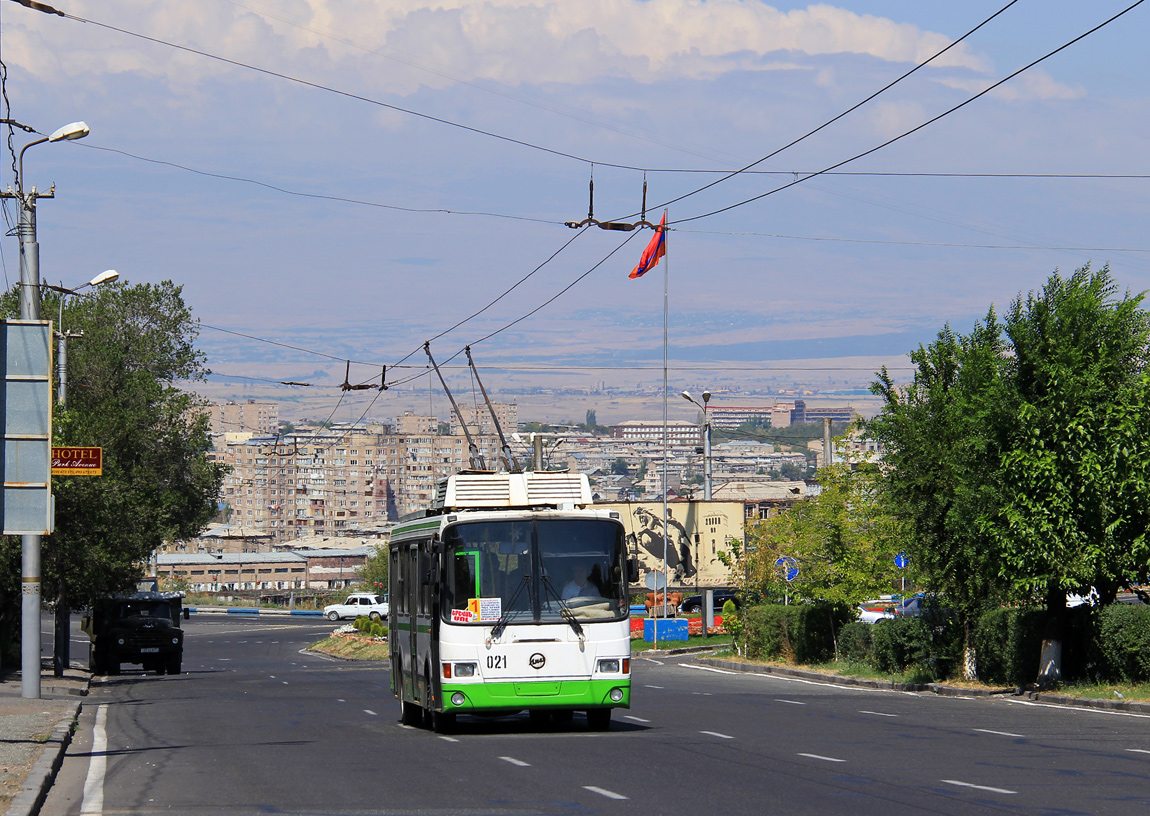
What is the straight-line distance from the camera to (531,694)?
695 inches

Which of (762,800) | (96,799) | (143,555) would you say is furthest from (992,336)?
(143,555)

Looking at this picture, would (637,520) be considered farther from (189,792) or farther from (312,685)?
(189,792)

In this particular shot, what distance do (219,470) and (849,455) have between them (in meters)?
31.1

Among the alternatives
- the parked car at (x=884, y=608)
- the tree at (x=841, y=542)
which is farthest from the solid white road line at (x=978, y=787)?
the parked car at (x=884, y=608)

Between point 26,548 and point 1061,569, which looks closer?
point 1061,569

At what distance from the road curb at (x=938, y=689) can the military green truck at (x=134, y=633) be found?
1524 cm

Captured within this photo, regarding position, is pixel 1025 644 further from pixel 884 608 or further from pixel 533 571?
pixel 884 608

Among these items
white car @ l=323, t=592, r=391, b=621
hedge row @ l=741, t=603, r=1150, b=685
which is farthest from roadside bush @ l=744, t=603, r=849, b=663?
white car @ l=323, t=592, r=391, b=621

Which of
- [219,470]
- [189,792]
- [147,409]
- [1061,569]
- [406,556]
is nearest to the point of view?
[189,792]

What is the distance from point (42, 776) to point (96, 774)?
56.6 inches

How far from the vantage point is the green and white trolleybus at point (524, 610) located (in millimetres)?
17641

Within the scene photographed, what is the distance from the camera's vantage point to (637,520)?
3263 inches

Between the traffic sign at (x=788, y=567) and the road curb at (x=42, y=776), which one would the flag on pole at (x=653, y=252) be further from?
the road curb at (x=42, y=776)

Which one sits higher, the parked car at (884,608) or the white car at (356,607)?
the parked car at (884,608)
